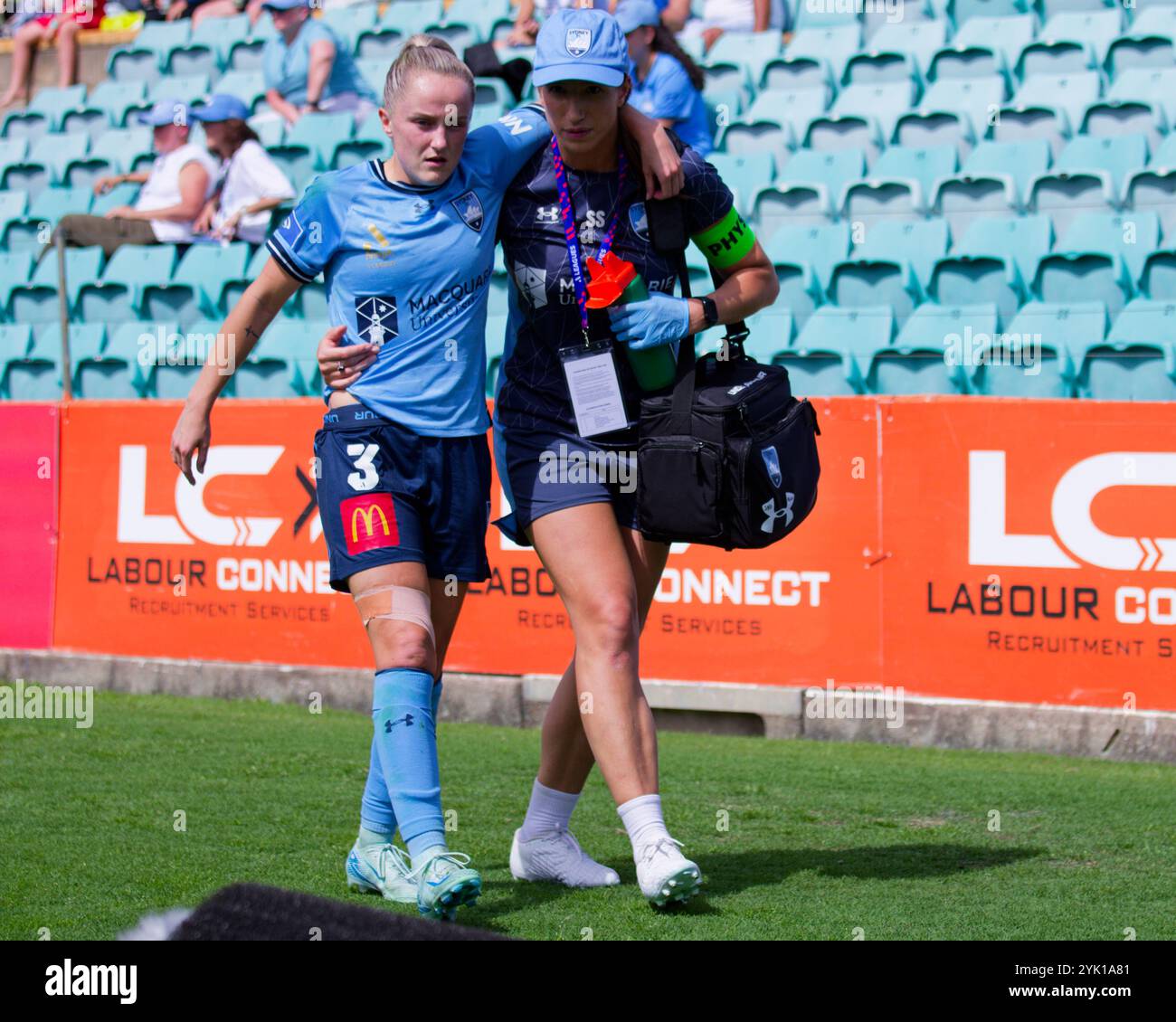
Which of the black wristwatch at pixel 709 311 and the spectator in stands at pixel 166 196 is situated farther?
the spectator in stands at pixel 166 196

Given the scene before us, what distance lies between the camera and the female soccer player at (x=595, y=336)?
4.20m

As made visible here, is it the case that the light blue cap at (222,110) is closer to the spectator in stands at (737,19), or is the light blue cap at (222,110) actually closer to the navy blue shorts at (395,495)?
the spectator in stands at (737,19)

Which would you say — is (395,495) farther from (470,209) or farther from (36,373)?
(36,373)

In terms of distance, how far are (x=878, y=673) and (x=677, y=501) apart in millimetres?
3296

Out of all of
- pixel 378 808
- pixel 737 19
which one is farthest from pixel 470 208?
pixel 737 19

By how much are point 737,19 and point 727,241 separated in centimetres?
929

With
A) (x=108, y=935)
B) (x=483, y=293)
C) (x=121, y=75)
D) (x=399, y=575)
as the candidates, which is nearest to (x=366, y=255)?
(x=483, y=293)

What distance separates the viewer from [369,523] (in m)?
4.25

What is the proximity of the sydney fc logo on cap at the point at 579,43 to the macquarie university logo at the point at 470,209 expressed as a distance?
17.0 inches

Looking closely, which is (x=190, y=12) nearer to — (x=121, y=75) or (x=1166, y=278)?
(x=121, y=75)

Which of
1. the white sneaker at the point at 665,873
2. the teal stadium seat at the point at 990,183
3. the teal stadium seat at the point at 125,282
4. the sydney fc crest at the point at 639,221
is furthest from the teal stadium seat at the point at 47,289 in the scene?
the white sneaker at the point at 665,873

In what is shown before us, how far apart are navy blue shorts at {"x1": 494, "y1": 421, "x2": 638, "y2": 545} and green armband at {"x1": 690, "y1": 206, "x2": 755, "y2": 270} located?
528mm

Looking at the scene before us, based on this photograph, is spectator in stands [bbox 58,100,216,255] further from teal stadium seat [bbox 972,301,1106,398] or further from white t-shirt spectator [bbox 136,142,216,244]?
teal stadium seat [bbox 972,301,1106,398]

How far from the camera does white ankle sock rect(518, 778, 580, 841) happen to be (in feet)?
15.4
